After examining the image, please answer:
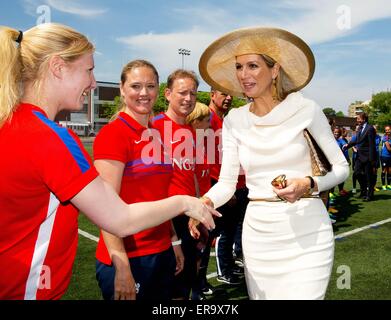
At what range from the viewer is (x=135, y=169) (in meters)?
2.63

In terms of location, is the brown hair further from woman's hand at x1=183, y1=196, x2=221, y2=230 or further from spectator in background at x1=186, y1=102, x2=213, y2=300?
woman's hand at x1=183, y1=196, x2=221, y2=230

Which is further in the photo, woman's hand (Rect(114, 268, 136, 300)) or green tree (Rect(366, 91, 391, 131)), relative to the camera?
green tree (Rect(366, 91, 391, 131))

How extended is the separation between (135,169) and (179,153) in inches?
78.5

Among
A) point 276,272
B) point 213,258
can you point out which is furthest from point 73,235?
point 213,258

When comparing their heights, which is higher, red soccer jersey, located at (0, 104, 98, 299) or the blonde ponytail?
the blonde ponytail

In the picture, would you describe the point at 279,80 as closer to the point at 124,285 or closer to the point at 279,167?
the point at 279,167

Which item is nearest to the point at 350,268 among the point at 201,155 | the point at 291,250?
the point at 201,155

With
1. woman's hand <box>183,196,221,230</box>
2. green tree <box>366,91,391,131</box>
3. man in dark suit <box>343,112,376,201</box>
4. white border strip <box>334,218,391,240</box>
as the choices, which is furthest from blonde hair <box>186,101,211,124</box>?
green tree <box>366,91,391,131</box>

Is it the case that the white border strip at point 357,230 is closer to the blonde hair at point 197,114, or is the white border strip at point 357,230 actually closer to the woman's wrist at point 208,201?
the blonde hair at point 197,114

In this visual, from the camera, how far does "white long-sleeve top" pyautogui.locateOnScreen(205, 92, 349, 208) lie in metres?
2.61

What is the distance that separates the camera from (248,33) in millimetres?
2877

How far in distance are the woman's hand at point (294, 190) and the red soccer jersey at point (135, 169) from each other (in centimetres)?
86

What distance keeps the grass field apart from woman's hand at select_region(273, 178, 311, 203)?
2.98 m
